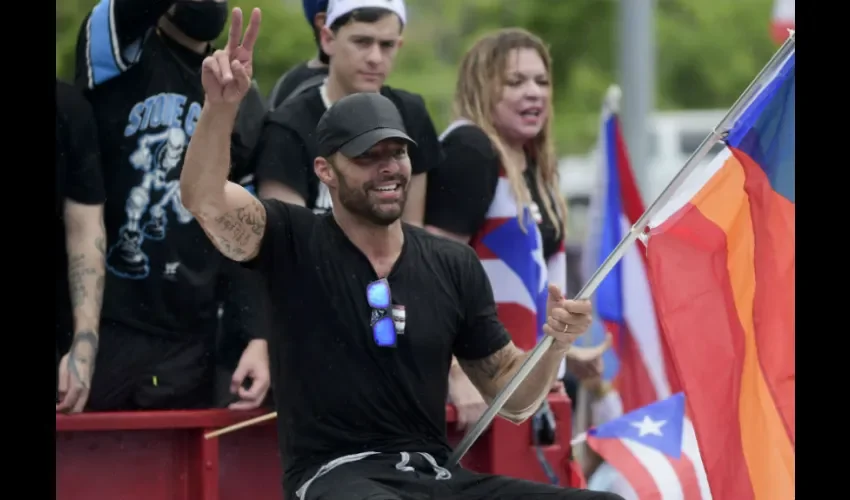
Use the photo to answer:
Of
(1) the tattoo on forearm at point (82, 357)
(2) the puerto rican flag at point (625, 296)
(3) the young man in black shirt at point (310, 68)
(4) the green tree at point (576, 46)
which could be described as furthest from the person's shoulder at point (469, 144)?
(4) the green tree at point (576, 46)

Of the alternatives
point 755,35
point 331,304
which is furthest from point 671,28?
point 331,304

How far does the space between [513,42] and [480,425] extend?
6.64 ft

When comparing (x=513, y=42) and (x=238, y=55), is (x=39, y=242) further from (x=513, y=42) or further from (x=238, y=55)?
(x=513, y=42)

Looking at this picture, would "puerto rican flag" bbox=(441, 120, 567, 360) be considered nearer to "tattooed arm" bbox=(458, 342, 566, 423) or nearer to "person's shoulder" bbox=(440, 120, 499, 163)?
"person's shoulder" bbox=(440, 120, 499, 163)

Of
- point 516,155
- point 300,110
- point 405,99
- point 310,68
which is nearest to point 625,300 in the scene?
point 516,155

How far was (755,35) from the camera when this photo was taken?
29359 millimetres

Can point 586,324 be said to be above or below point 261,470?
above

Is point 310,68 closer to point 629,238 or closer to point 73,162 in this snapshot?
point 73,162

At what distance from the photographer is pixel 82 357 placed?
220 inches

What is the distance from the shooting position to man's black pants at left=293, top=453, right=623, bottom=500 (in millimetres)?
4914

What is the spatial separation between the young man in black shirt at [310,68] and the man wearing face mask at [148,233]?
2.77 ft

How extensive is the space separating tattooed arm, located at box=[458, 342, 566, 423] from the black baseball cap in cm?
86

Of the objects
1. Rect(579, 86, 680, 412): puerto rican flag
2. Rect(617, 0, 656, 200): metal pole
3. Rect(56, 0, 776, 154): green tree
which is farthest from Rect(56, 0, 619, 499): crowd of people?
Rect(56, 0, 776, 154): green tree

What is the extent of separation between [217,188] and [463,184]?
165 cm
